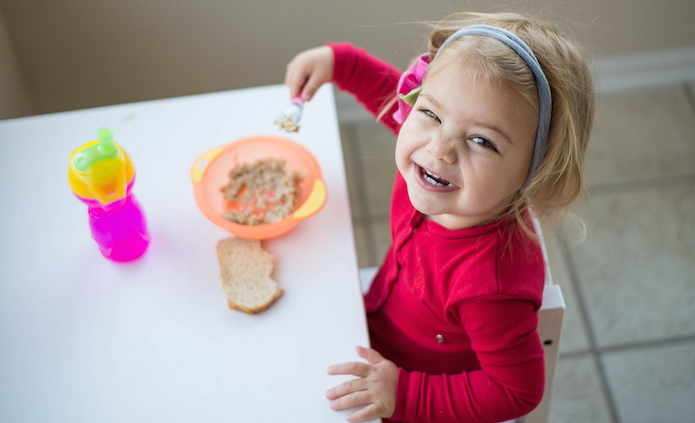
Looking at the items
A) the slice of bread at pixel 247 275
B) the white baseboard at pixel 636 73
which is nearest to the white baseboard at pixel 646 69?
the white baseboard at pixel 636 73

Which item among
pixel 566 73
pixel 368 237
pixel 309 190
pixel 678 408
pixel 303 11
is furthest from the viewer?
pixel 368 237

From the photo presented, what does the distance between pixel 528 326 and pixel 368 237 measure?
98 cm

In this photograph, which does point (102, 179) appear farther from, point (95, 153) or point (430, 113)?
point (430, 113)

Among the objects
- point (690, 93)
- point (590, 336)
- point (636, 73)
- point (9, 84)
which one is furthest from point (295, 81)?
point (690, 93)

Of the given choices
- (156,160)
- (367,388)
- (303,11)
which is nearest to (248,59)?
(303,11)

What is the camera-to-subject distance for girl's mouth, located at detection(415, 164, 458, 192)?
0.74 meters

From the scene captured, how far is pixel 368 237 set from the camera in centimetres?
171

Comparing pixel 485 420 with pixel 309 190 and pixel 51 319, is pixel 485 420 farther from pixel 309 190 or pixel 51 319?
pixel 51 319

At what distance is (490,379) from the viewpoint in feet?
2.54

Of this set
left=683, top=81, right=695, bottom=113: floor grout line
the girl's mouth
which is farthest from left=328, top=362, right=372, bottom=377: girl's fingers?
left=683, top=81, right=695, bottom=113: floor grout line

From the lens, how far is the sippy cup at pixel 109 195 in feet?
2.31

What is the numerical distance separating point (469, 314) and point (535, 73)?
0.30m

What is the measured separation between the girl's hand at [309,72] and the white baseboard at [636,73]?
2.81ft

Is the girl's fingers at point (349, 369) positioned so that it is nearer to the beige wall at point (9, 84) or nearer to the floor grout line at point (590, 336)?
the floor grout line at point (590, 336)
